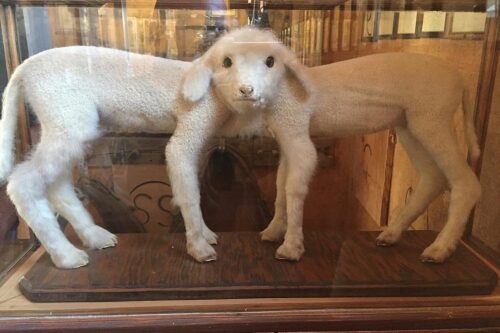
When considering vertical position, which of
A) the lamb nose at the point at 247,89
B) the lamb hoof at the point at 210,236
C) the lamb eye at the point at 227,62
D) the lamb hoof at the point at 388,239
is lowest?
the lamb hoof at the point at 388,239

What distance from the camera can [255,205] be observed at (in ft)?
2.63

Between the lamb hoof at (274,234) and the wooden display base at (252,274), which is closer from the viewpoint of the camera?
the wooden display base at (252,274)

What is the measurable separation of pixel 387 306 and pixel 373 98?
0.96 ft

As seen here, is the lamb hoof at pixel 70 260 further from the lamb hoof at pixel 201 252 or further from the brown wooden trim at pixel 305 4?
the brown wooden trim at pixel 305 4

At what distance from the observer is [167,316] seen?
557 millimetres

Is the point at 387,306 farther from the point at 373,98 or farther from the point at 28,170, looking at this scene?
the point at 28,170

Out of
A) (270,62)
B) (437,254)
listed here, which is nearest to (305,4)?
(270,62)

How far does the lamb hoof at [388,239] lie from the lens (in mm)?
736

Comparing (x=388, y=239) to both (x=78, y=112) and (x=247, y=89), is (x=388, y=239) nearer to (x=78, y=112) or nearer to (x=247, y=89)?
(x=247, y=89)

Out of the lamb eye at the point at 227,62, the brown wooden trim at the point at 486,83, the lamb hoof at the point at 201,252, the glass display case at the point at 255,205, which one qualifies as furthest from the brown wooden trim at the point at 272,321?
the lamb eye at the point at 227,62

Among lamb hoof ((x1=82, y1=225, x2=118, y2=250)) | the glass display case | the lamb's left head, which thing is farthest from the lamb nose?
lamb hoof ((x1=82, y1=225, x2=118, y2=250))

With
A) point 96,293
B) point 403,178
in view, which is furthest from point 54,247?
point 403,178

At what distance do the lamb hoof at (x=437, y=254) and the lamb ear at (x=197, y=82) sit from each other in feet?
1.37

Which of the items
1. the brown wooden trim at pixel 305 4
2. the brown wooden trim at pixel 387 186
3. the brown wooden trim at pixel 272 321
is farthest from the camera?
the brown wooden trim at pixel 387 186
